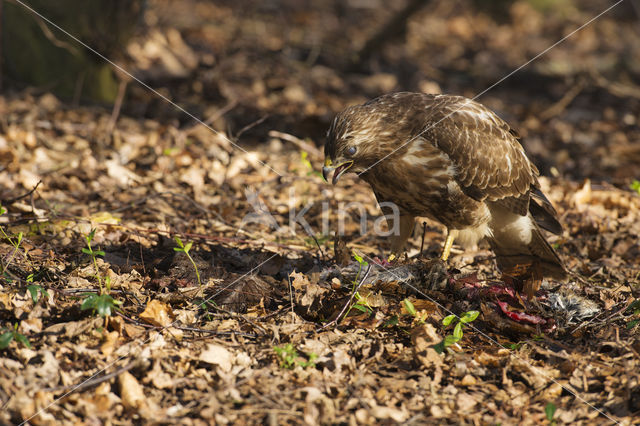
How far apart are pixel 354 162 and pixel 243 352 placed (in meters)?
1.56

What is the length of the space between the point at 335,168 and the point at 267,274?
0.87m

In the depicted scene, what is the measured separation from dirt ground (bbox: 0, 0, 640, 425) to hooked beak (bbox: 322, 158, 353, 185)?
0.55 meters

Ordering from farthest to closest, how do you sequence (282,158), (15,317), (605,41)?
(605,41)
(282,158)
(15,317)

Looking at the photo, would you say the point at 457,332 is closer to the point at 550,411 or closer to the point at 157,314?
the point at 550,411

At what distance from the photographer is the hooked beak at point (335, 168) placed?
4156 millimetres

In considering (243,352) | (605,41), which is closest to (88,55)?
(243,352)

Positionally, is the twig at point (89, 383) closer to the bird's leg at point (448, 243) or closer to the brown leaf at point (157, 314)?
the brown leaf at point (157, 314)

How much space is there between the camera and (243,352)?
132 inches

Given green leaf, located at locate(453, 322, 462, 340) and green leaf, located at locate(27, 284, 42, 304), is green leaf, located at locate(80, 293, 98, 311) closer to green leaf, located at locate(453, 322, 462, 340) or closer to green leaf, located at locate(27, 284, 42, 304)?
green leaf, located at locate(27, 284, 42, 304)

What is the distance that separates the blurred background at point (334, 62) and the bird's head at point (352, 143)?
1.35 meters

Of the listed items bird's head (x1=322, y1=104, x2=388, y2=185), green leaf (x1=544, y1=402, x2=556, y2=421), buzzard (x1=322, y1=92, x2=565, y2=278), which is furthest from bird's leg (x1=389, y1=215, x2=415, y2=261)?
green leaf (x1=544, y1=402, x2=556, y2=421)

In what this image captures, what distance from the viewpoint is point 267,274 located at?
14.4ft

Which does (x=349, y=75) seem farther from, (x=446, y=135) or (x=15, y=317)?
(x=15, y=317)

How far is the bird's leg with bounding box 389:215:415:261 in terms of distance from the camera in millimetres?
4898
